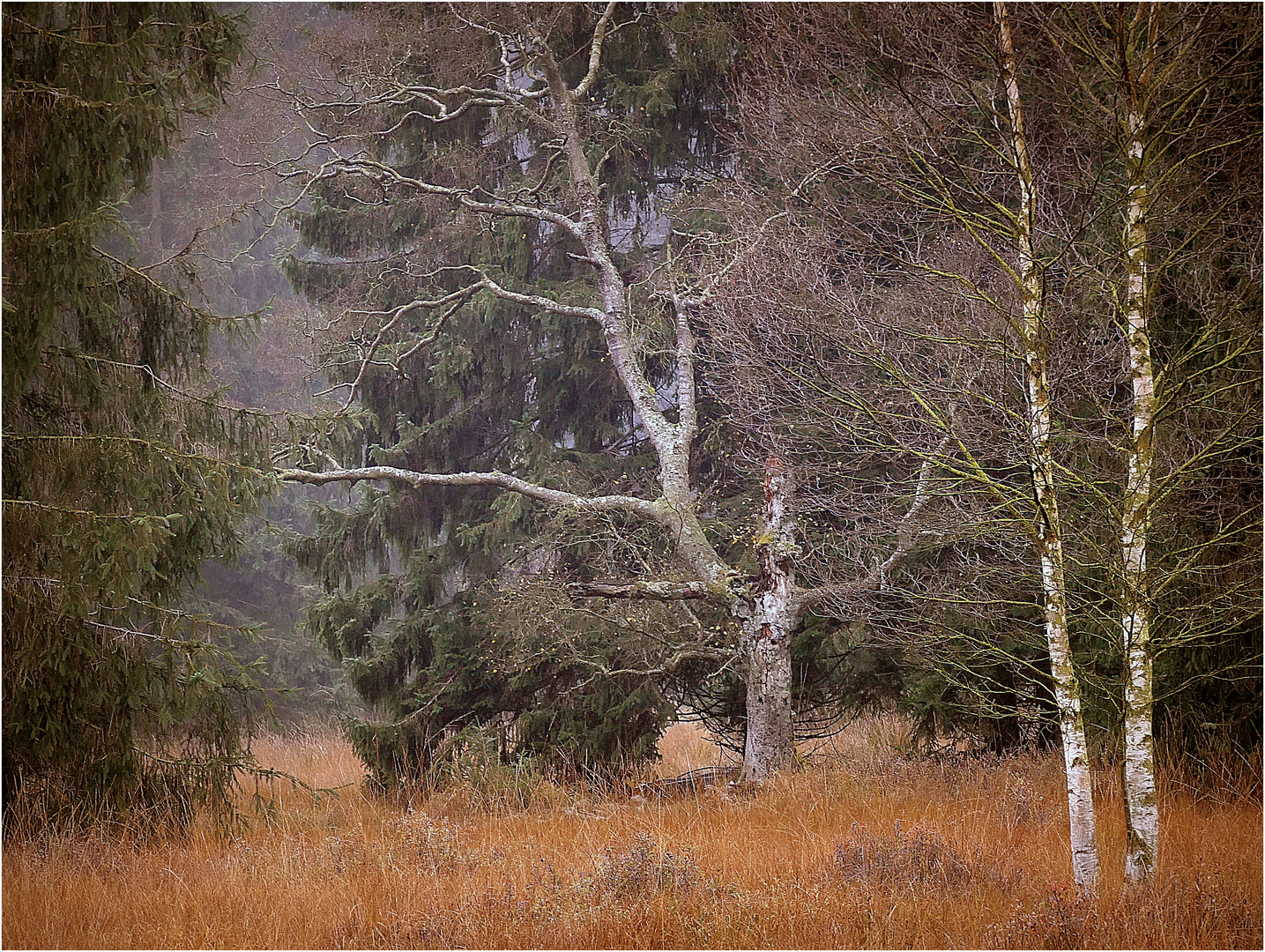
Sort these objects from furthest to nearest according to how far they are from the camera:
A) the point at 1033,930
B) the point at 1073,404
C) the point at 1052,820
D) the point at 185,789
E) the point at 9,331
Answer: the point at 1073,404, the point at 185,789, the point at 1052,820, the point at 9,331, the point at 1033,930

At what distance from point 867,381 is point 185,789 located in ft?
18.6

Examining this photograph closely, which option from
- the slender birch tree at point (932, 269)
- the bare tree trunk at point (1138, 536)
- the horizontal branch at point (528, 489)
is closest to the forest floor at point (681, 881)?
the bare tree trunk at point (1138, 536)

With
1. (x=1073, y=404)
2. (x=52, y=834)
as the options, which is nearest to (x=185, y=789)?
(x=52, y=834)

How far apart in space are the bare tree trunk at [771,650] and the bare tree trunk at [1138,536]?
370cm

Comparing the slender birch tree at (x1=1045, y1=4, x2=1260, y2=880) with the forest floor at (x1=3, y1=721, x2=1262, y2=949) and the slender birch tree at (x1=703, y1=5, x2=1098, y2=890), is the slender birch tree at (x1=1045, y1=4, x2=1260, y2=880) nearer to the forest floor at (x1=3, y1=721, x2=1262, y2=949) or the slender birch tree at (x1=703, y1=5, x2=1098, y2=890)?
the slender birch tree at (x1=703, y1=5, x2=1098, y2=890)

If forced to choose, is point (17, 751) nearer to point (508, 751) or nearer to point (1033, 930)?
point (508, 751)

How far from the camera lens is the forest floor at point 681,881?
13.6 ft

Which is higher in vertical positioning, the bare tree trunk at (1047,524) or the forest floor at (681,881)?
the bare tree trunk at (1047,524)

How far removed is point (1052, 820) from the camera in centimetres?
568

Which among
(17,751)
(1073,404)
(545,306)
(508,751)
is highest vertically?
(545,306)

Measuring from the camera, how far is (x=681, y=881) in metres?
4.61

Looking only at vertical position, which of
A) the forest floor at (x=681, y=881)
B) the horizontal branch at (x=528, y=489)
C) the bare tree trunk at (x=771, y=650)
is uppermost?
the horizontal branch at (x=528, y=489)

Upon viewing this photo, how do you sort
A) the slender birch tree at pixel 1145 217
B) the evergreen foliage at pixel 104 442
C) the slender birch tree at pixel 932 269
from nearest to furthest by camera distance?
the slender birch tree at pixel 1145 217
the slender birch tree at pixel 932 269
the evergreen foliage at pixel 104 442

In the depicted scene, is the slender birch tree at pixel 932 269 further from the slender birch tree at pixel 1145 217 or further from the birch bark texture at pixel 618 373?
the birch bark texture at pixel 618 373
